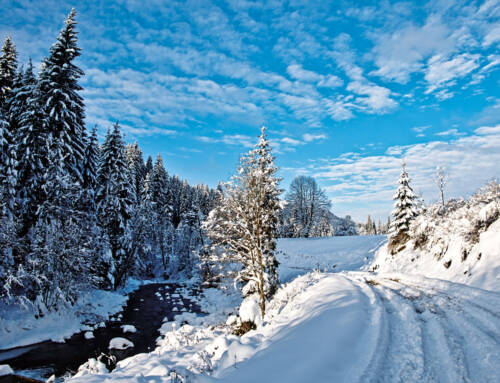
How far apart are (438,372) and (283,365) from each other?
2.40 meters

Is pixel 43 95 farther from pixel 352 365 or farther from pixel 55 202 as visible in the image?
pixel 352 365

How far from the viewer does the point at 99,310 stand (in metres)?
20.5

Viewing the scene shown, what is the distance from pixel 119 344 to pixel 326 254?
24911 mm

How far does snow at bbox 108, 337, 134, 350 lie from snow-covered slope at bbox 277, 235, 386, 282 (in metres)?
15.7

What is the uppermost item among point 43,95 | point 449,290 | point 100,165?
point 43,95

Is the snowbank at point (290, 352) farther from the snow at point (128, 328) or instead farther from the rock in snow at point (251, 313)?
the snow at point (128, 328)

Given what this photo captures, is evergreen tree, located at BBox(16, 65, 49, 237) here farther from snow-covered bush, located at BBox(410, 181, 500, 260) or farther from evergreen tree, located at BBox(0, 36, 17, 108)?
snow-covered bush, located at BBox(410, 181, 500, 260)

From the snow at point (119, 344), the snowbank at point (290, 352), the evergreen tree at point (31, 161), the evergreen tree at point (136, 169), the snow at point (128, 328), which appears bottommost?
the snow at point (128, 328)

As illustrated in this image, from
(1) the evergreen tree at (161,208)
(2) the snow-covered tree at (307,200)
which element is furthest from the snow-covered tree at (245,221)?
(2) the snow-covered tree at (307,200)

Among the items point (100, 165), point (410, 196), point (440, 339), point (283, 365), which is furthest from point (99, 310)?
point (410, 196)

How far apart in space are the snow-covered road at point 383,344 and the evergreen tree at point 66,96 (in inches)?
765

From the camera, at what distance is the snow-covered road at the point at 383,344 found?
394 centimetres

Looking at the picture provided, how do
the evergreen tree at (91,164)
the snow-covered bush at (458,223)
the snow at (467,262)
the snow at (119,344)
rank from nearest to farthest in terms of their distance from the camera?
1. the snow at (467,262)
2. the snow-covered bush at (458,223)
3. the snow at (119,344)
4. the evergreen tree at (91,164)

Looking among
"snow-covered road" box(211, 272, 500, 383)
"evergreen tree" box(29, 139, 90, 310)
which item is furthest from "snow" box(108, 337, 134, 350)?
"snow-covered road" box(211, 272, 500, 383)
